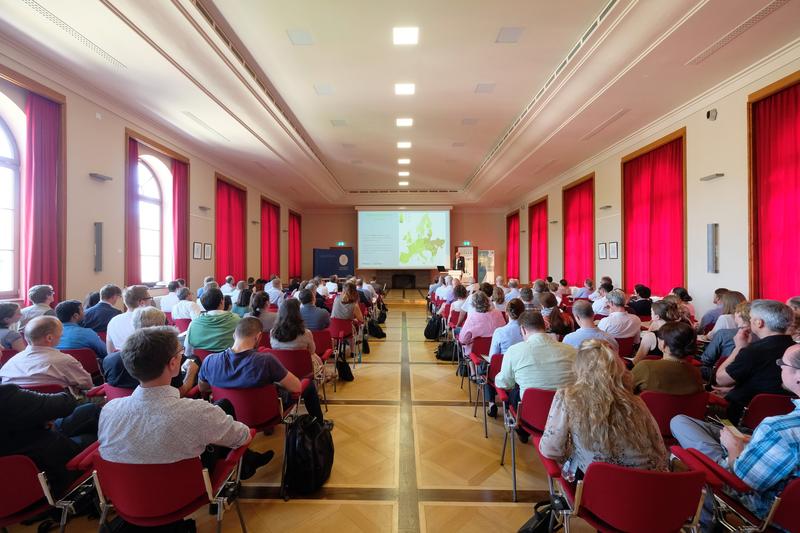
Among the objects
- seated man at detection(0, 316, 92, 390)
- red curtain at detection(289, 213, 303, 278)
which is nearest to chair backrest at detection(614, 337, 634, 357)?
seated man at detection(0, 316, 92, 390)

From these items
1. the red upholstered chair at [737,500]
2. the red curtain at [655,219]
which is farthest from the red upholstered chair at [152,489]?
the red curtain at [655,219]

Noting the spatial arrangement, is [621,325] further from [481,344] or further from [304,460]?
[304,460]

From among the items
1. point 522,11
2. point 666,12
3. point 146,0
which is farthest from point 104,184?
point 666,12

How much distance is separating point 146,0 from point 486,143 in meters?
7.24

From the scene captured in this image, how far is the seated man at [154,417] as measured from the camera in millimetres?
1436

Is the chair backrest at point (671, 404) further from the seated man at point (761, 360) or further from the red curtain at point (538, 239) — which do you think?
the red curtain at point (538, 239)

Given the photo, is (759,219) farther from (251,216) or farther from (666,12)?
(251,216)

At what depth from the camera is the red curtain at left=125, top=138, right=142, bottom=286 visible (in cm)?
629

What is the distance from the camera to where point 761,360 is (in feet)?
7.53

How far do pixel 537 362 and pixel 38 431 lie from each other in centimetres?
267

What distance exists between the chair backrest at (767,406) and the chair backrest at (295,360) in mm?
2991

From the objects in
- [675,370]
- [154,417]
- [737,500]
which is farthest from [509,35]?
[154,417]

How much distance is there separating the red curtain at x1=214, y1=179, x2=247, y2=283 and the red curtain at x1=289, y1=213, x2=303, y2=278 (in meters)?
4.49

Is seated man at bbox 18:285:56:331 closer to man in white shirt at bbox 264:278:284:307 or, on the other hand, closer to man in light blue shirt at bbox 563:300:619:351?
man in white shirt at bbox 264:278:284:307
